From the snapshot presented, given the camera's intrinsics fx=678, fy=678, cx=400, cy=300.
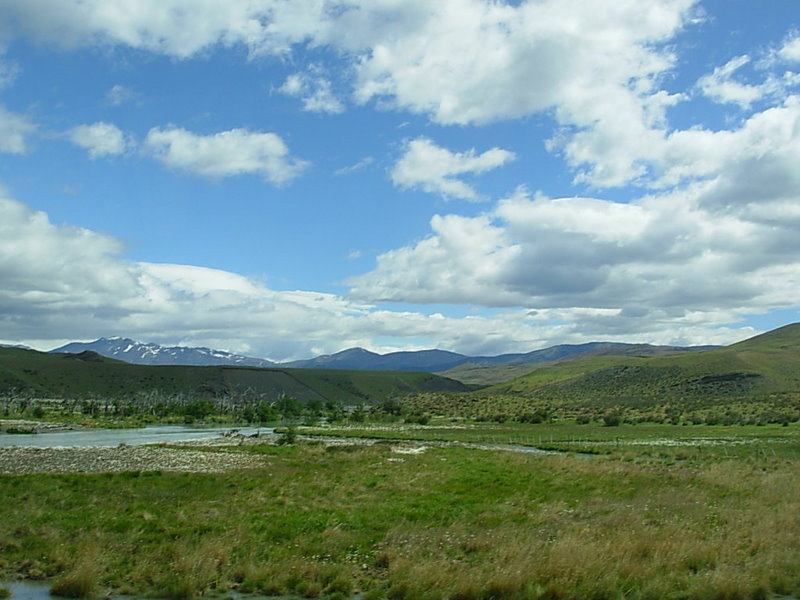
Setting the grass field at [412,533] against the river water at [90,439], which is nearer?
the grass field at [412,533]

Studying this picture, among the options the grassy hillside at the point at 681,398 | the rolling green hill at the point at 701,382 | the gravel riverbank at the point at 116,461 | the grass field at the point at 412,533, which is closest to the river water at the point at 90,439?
the gravel riverbank at the point at 116,461

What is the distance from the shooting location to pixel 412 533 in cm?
2034

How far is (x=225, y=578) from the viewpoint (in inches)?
618

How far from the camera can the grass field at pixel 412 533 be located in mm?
14945

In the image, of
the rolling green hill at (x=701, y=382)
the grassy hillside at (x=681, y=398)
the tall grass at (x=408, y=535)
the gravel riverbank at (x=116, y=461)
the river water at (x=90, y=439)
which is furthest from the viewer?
the rolling green hill at (x=701, y=382)

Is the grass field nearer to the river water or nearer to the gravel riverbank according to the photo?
the gravel riverbank

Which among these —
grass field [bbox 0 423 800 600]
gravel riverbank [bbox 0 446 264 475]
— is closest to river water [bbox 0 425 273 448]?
gravel riverbank [bbox 0 446 264 475]

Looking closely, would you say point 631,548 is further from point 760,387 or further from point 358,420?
point 760,387

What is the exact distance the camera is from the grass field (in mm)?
14945

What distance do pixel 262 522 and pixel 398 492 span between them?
29.4ft

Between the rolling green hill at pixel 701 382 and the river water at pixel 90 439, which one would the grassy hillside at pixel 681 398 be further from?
the river water at pixel 90 439

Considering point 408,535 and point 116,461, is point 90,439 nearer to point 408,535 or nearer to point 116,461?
point 116,461

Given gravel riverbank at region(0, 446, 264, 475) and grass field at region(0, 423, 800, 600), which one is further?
gravel riverbank at region(0, 446, 264, 475)

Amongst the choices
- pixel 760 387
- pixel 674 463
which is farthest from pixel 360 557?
pixel 760 387
